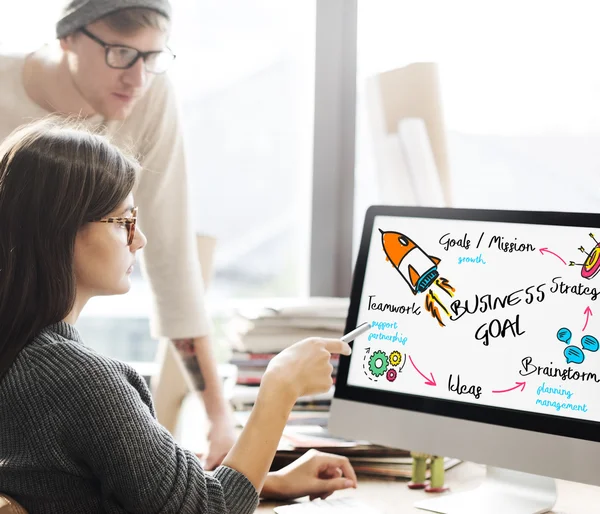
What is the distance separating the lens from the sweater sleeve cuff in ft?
3.37

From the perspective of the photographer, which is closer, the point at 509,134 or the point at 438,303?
the point at 438,303

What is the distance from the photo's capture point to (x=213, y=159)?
85.9 inches

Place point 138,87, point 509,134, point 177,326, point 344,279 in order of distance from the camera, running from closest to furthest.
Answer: point 138,87
point 177,326
point 509,134
point 344,279

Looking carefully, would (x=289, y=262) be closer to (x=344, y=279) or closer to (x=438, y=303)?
(x=344, y=279)

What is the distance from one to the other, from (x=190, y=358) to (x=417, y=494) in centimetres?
58

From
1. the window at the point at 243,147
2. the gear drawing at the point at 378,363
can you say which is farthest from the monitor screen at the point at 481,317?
the window at the point at 243,147

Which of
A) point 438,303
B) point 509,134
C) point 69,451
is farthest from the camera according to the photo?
point 509,134

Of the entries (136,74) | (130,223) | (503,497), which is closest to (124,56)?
(136,74)

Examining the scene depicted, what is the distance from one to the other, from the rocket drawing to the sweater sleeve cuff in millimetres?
427

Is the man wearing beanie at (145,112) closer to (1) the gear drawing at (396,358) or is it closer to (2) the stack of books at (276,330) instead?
(2) the stack of books at (276,330)

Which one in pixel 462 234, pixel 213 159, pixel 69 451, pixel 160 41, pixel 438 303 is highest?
pixel 160 41

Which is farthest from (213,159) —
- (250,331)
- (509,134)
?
(509,134)

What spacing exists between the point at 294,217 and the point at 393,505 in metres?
1.04

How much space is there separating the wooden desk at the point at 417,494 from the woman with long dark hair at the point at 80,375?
0.76 ft
